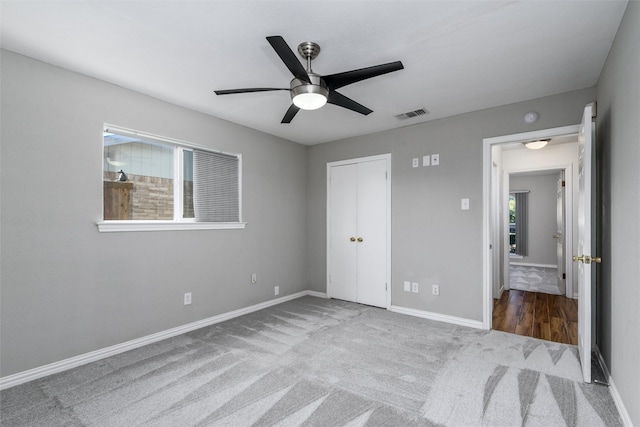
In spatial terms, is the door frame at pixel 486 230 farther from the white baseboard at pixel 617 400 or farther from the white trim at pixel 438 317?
the white baseboard at pixel 617 400

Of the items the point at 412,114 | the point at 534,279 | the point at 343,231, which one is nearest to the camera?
the point at 412,114

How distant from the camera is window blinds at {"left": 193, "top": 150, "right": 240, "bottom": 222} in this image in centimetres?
353

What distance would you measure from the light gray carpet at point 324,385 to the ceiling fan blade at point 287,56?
2129mm

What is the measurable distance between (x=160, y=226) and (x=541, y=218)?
8939 mm

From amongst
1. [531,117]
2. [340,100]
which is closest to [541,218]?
[531,117]

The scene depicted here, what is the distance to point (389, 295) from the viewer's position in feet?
13.5

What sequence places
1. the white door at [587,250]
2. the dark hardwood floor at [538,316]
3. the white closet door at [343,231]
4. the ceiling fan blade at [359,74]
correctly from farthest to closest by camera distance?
the white closet door at [343,231] → the dark hardwood floor at [538,316] → the white door at [587,250] → the ceiling fan blade at [359,74]

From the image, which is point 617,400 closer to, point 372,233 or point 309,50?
point 372,233

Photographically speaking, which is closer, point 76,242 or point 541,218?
point 76,242

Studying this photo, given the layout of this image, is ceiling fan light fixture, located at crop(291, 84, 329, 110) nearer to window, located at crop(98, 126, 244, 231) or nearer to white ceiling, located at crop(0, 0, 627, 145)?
white ceiling, located at crop(0, 0, 627, 145)

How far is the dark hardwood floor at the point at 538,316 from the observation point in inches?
130

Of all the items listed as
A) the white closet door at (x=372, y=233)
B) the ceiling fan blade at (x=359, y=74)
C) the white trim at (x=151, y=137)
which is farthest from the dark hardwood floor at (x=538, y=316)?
the white trim at (x=151, y=137)

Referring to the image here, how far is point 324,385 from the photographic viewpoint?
225cm

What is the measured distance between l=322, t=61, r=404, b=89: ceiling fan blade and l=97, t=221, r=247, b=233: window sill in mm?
2165
